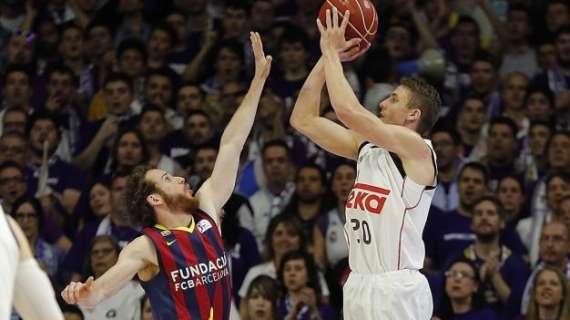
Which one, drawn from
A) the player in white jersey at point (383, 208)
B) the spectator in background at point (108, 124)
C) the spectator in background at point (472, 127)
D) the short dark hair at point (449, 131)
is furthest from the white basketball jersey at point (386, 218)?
the spectator in background at point (108, 124)

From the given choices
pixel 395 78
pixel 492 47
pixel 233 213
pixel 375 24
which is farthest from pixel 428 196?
pixel 492 47

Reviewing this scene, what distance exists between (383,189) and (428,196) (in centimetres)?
27

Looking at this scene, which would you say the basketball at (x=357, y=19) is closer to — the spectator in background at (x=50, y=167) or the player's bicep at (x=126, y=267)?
the player's bicep at (x=126, y=267)

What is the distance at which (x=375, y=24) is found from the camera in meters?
7.62

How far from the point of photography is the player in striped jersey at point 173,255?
7016 mm

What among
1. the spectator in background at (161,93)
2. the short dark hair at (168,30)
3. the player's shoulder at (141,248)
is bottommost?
the player's shoulder at (141,248)

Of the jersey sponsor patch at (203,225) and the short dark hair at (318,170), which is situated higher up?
the short dark hair at (318,170)

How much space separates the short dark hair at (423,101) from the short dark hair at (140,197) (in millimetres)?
1491

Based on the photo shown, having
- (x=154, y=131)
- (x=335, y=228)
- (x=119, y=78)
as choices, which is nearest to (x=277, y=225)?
(x=335, y=228)

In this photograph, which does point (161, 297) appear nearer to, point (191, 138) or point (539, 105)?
point (191, 138)

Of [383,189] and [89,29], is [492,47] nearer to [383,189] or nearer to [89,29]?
[89,29]

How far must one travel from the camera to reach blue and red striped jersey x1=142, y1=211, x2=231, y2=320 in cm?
705

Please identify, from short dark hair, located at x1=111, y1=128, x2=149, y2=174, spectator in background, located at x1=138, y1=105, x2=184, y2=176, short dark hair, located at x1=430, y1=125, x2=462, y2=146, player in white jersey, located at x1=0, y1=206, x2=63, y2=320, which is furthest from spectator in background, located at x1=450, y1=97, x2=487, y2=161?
player in white jersey, located at x1=0, y1=206, x2=63, y2=320

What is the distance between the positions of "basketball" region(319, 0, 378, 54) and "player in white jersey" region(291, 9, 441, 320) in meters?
0.20
